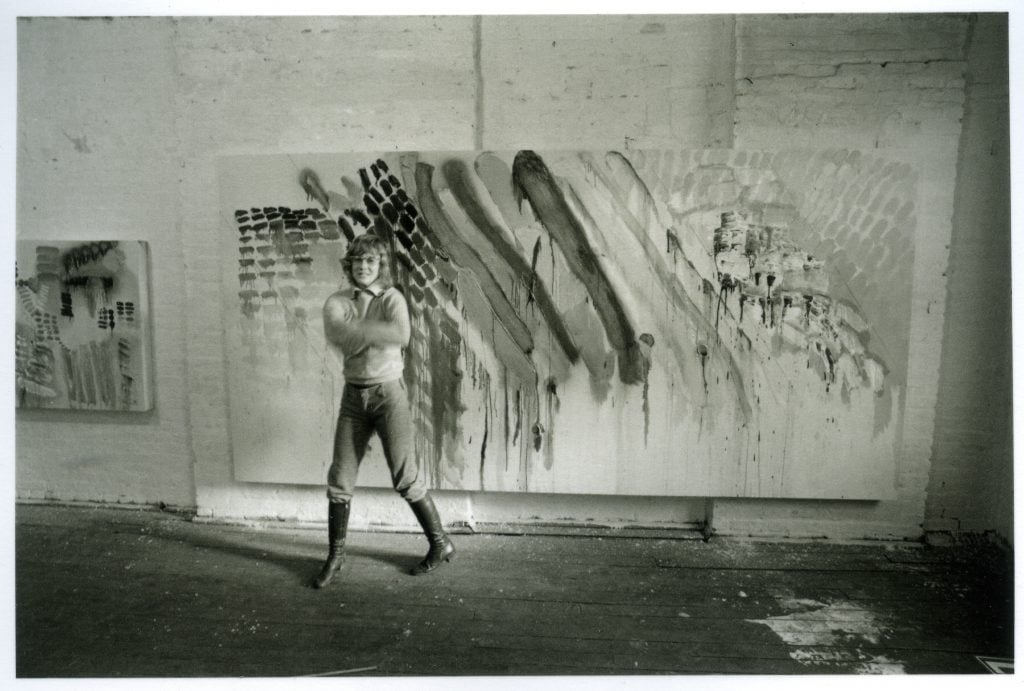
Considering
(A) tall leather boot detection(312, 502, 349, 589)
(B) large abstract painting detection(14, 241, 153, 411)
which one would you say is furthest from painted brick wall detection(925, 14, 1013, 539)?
(B) large abstract painting detection(14, 241, 153, 411)

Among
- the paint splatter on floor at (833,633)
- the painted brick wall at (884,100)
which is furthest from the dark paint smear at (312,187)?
the paint splatter on floor at (833,633)

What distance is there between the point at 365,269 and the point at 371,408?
597 millimetres

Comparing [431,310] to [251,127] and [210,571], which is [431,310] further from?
[210,571]

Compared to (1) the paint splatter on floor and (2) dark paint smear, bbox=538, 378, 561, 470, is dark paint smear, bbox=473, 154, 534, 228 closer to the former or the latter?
(2) dark paint smear, bbox=538, 378, 561, 470

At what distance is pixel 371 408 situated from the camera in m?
2.20

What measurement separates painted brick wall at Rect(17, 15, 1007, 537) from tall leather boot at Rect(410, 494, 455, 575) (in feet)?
0.81

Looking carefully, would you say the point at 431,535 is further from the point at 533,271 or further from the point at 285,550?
the point at 533,271

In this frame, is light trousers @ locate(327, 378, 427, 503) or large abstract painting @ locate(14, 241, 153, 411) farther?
large abstract painting @ locate(14, 241, 153, 411)

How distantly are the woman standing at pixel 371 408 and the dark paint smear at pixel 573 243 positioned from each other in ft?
2.35

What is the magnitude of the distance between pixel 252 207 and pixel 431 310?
3.06 ft

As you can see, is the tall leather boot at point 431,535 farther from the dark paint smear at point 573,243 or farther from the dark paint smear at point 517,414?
the dark paint smear at point 573,243

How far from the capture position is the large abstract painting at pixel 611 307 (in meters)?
2.26

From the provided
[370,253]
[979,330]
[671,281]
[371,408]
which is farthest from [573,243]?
[979,330]

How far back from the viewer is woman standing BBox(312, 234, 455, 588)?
86.7 inches
